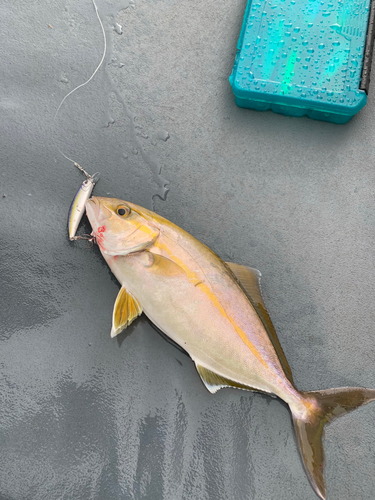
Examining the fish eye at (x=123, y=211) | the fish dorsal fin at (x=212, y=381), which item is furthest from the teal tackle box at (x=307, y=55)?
the fish dorsal fin at (x=212, y=381)

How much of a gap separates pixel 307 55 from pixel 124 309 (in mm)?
1853

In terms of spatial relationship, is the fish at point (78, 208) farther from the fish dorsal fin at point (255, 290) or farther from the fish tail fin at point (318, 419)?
the fish tail fin at point (318, 419)

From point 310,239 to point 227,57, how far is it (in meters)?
1.33

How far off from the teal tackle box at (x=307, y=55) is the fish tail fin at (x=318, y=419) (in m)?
1.64

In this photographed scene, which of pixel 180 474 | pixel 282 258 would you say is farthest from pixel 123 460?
pixel 282 258

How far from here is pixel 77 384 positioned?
77.6 inches

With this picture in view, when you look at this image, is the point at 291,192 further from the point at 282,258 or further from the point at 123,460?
the point at 123,460

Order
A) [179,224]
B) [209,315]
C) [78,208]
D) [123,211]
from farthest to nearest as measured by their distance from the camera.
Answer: [179,224], [78,208], [123,211], [209,315]

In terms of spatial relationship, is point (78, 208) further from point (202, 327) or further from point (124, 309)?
point (202, 327)

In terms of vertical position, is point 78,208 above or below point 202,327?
above

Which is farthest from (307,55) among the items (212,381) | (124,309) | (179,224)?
(212,381)

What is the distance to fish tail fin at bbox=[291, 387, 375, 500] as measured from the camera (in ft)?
5.88

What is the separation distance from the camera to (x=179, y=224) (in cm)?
213

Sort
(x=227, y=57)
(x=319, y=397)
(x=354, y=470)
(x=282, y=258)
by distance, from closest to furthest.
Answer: (x=319, y=397) → (x=354, y=470) → (x=282, y=258) → (x=227, y=57)
